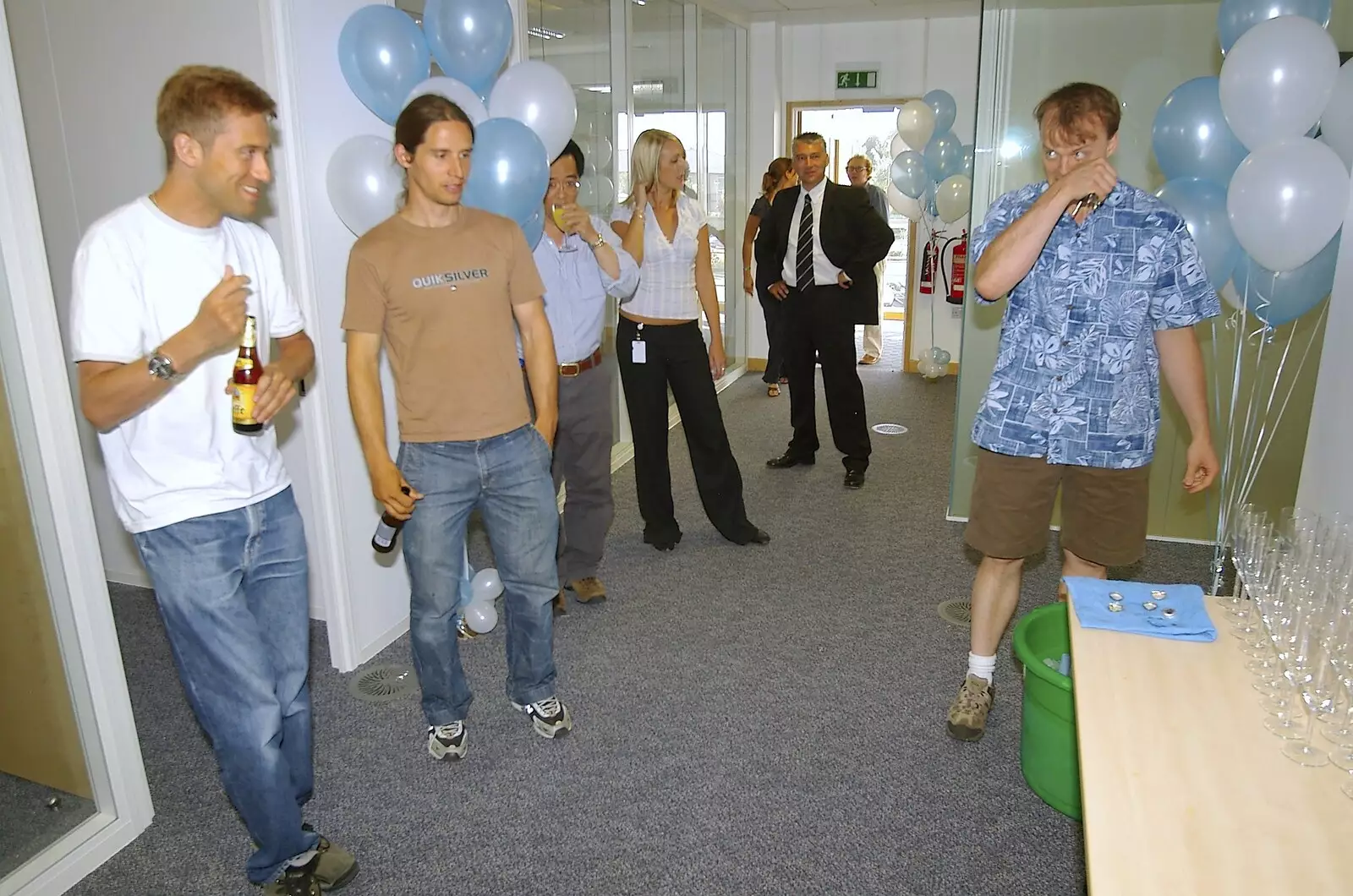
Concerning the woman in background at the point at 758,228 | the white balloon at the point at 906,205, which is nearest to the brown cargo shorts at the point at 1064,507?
the woman in background at the point at 758,228

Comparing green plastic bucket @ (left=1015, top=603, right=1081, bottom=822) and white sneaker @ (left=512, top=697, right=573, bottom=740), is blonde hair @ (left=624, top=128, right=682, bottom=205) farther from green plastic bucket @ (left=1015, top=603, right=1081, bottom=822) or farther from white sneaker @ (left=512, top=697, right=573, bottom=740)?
green plastic bucket @ (left=1015, top=603, right=1081, bottom=822)

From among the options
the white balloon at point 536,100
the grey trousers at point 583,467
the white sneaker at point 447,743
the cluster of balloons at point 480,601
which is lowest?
the white sneaker at point 447,743

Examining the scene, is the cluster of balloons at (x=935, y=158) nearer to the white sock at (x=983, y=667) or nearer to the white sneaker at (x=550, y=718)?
the white sock at (x=983, y=667)

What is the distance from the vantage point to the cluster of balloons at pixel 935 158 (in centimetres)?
629

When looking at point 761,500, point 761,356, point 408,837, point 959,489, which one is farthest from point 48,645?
point 761,356

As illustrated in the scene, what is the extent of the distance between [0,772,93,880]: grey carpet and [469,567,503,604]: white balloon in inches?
51.6

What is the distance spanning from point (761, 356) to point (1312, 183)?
5831mm

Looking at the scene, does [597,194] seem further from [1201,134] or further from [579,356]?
[1201,134]

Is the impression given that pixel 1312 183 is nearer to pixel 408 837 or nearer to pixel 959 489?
pixel 959 489

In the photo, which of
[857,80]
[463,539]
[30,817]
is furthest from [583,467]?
[857,80]

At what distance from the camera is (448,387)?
2299 millimetres

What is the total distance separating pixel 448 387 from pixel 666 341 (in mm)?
1567

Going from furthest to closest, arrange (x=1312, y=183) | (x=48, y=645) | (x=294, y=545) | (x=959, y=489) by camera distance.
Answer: (x=959, y=489), (x=1312, y=183), (x=48, y=645), (x=294, y=545)

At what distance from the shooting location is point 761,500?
15.4ft
